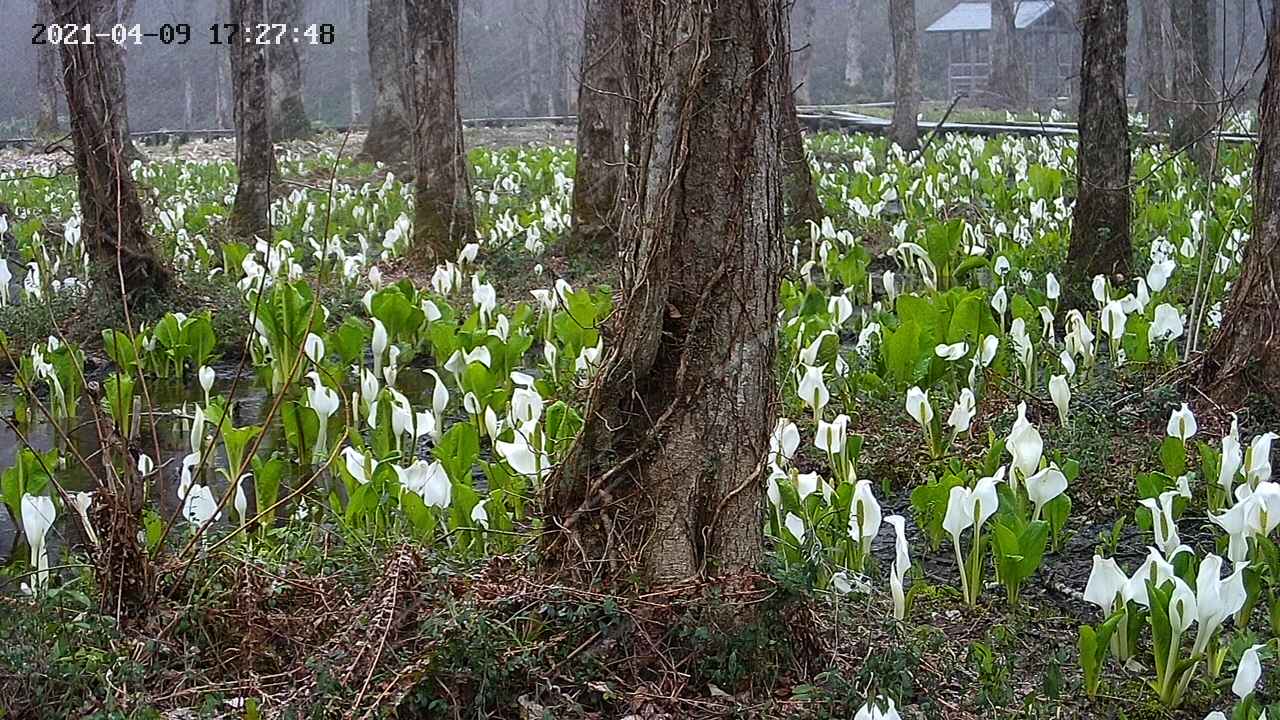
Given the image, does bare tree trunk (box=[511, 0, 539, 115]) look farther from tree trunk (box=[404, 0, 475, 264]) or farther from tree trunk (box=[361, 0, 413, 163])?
tree trunk (box=[404, 0, 475, 264])

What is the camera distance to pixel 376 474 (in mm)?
4301

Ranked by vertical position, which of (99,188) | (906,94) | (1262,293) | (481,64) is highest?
(481,64)

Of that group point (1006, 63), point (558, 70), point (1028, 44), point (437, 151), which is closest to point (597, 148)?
point (437, 151)

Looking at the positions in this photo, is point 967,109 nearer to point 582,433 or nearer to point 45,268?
point 45,268

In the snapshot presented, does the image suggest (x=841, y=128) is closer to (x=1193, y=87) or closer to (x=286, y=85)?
(x=286, y=85)

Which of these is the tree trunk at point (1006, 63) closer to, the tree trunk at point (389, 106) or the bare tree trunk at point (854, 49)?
the bare tree trunk at point (854, 49)

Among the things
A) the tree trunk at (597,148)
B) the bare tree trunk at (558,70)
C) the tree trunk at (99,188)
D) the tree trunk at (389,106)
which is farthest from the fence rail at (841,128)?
the tree trunk at (99,188)

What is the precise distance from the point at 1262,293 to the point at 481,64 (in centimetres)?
4786

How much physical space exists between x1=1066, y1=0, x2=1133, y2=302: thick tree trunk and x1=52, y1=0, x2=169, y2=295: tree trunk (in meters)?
5.25

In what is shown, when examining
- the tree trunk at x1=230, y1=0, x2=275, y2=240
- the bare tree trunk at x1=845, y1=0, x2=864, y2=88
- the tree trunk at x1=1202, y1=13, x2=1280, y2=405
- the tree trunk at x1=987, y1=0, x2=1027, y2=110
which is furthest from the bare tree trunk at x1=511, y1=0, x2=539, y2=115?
the tree trunk at x1=1202, y1=13, x2=1280, y2=405

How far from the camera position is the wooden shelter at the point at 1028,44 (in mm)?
41844

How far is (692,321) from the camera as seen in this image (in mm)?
3465

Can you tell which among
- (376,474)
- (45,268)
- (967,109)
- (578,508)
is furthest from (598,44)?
(967,109)

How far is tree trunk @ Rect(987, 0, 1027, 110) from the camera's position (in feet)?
101
